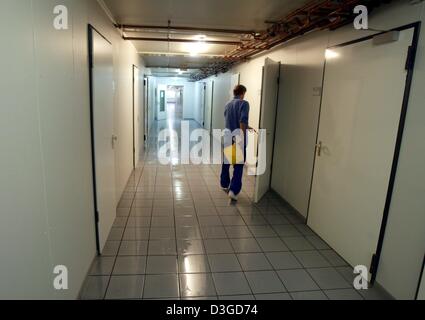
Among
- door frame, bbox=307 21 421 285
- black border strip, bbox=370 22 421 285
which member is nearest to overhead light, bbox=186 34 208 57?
door frame, bbox=307 21 421 285

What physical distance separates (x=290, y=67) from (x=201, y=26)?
145 cm

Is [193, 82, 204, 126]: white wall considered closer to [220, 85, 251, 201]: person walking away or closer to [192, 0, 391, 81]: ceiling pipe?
[192, 0, 391, 81]: ceiling pipe

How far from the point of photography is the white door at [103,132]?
2.54m

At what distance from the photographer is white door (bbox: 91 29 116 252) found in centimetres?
254

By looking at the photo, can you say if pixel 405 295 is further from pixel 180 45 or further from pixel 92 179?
pixel 180 45

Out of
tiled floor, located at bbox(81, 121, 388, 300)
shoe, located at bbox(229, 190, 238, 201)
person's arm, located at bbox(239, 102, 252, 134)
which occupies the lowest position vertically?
tiled floor, located at bbox(81, 121, 388, 300)

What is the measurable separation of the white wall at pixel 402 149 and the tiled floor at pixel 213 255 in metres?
0.34

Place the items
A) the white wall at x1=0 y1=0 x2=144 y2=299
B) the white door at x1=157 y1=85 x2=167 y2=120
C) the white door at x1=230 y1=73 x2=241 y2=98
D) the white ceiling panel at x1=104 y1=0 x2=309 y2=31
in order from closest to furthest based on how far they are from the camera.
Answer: the white wall at x1=0 y1=0 x2=144 y2=299 → the white ceiling panel at x1=104 y1=0 x2=309 y2=31 → the white door at x1=230 y1=73 x2=241 y2=98 → the white door at x1=157 y1=85 x2=167 y2=120

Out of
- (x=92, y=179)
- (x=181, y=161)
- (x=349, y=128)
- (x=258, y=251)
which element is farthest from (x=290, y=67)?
(x=181, y=161)

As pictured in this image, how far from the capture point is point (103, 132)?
2.83 metres

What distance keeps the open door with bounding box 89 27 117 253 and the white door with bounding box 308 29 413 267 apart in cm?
239
